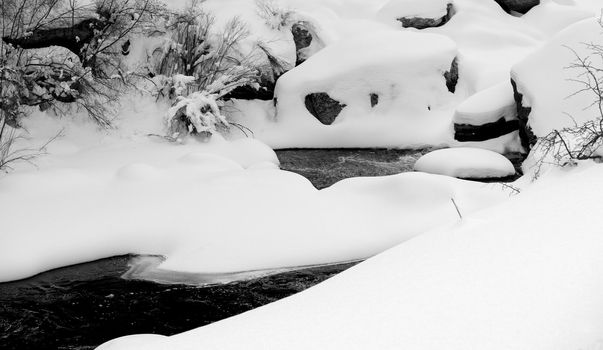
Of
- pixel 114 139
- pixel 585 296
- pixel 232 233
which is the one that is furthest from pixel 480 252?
pixel 114 139

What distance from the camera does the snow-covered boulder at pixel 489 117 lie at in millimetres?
12758

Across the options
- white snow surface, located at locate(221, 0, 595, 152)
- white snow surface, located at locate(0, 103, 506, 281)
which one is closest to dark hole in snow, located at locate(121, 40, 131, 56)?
white snow surface, located at locate(221, 0, 595, 152)

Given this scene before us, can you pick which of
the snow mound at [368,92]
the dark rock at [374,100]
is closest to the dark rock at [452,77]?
the snow mound at [368,92]

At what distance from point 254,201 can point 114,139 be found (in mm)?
4658

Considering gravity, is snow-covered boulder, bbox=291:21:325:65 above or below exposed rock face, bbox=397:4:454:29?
below

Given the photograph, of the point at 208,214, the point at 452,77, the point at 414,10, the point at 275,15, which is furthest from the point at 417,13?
the point at 208,214

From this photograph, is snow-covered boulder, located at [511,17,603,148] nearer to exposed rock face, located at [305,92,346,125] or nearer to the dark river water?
exposed rock face, located at [305,92,346,125]

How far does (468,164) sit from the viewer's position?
1102cm

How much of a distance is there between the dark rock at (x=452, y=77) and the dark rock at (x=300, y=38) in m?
3.62

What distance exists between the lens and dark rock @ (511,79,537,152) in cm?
1170

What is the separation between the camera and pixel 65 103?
41.3 feet

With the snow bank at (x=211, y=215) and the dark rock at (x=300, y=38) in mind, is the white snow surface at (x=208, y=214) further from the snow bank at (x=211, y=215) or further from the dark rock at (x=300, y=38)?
the dark rock at (x=300, y=38)

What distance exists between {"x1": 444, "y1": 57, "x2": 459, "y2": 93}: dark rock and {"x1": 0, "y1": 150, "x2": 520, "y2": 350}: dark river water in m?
8.40

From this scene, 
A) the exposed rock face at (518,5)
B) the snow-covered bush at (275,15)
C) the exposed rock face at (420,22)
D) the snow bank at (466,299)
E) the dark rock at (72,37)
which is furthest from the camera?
the exposed rock face at (518,5)
